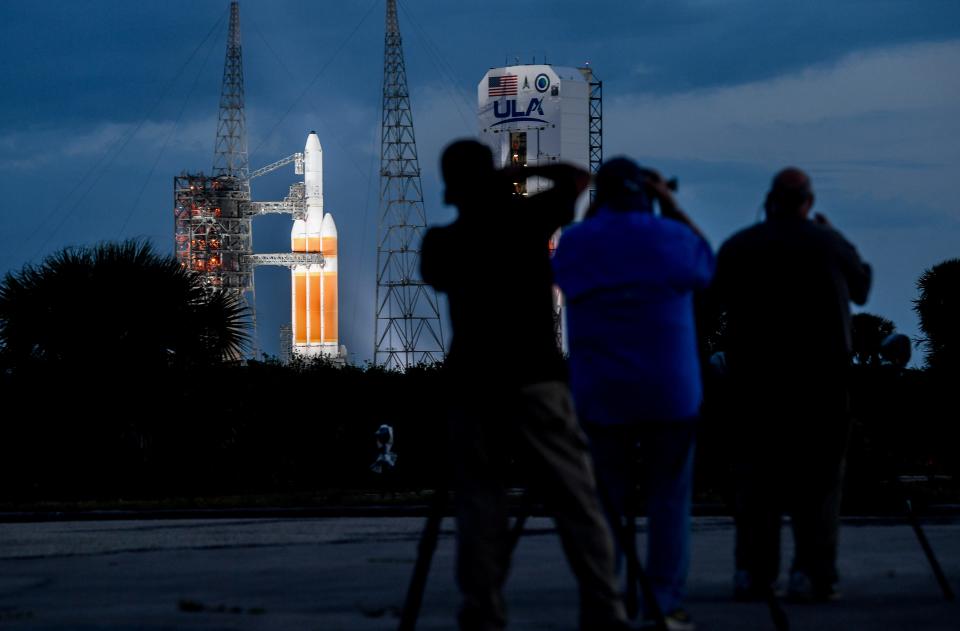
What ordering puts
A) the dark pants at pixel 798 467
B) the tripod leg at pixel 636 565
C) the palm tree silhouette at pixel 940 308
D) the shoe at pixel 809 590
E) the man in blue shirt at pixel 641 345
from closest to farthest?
the tripod leg at pixel 636 565, the man in blue shirt at pixel 641 345, the dark pants at pixel 798 467, the shoe at pixel 809 590, the palm tree silhouette at pixel 940 308

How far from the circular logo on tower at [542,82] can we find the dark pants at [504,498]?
134m

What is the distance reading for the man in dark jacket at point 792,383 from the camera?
7.84 meters

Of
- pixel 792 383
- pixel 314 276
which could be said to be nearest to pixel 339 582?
pixel 792 383

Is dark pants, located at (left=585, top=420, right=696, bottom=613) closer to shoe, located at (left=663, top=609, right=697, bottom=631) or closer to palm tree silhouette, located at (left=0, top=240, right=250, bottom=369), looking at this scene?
shoe, located at (left=663, top=609, right=697, bottom=631)

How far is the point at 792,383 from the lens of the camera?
7.83 meters

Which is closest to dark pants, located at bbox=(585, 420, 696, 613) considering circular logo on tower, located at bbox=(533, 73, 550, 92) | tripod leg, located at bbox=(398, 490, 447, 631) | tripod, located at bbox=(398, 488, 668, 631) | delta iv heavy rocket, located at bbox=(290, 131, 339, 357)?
tripod, located at bbox=(398, 488, 668, 631)

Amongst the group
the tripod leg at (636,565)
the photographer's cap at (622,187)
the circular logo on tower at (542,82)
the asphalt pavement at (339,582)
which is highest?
the circular logo on tower at (542,82)

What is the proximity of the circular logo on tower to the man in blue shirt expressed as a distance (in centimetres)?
13242

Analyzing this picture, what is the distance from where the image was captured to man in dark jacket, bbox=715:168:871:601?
25.7ft

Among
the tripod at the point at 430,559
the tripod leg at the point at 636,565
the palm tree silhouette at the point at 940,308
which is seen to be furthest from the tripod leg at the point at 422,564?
the palm tree silhouette at the point at 940,308

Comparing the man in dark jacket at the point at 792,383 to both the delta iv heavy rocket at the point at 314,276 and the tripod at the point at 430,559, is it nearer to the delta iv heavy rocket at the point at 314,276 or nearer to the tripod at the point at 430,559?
the tripod at the point at 430,559

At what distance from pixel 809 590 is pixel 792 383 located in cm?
103

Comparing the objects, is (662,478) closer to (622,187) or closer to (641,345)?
(641,345)

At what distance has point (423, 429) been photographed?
30984 mm
